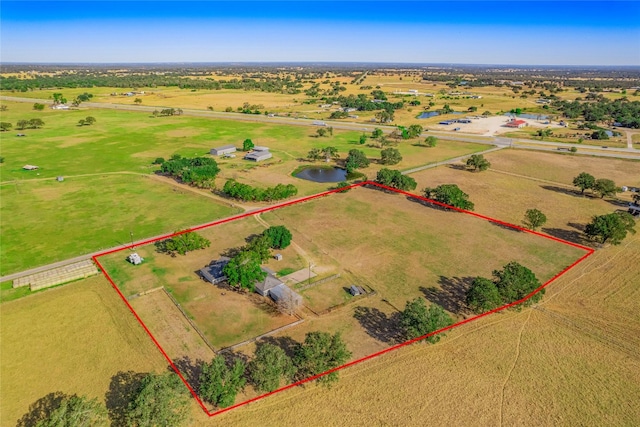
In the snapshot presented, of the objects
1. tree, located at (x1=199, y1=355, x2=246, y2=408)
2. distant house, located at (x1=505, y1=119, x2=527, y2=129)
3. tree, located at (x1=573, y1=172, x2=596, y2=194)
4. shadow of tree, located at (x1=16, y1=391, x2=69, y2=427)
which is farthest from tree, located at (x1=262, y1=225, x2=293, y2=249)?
distant house, located at (x1=505, y1=119, x2=527, y2=129)

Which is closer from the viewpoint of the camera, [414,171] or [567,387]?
[567,387]

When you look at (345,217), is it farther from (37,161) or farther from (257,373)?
(37,161)

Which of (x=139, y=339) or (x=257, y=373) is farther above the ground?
(x=257, y=373)

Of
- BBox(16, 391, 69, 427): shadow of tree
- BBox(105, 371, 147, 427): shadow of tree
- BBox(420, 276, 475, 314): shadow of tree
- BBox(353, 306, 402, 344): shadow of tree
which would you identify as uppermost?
BBox(420, 276, 475, 314): shadow of tree

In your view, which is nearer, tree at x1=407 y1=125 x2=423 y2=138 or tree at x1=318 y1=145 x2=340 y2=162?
tree at x1=318 y1=145 x2=340 y2=162

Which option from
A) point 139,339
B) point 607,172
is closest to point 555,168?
point 607,172

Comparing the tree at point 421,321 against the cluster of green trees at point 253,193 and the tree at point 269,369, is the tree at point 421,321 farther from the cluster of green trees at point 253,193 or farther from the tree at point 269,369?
the cluster of green trees at point 253,193

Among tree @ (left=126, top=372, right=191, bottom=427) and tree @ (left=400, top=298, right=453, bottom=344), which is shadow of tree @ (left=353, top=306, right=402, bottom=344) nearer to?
tree @ (left=400, top=298, right=453, bottom=344)
